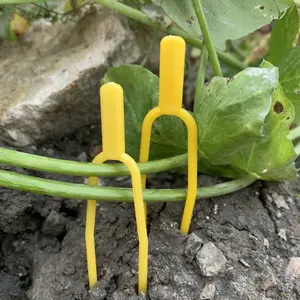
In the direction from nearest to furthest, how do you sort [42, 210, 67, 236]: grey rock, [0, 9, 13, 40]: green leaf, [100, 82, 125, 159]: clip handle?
[100, 82, 125, 159]: clip handle, [42, 210, 67, 236]: grey rock, [0, 9, 13, 40]: green leaf

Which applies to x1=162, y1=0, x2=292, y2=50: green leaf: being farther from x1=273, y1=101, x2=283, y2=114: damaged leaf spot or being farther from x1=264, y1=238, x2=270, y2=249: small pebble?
x1=264, y1=238, x2=270, y2=249: small pebble

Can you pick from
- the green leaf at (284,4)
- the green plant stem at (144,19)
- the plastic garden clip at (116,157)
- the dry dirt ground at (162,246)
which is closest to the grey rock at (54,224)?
the dry dirt ground at (162,246)

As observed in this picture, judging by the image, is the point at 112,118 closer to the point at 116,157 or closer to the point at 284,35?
the point at 116,157

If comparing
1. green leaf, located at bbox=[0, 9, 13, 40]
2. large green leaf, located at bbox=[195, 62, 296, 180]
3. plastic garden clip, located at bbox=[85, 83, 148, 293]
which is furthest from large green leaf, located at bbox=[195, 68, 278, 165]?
green leaf, located at bbox=[0, 9, 13, 40]

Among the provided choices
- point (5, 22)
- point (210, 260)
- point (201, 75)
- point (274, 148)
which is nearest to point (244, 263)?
point (210, 260)

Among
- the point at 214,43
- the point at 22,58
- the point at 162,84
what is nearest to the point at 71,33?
the point at 22,58

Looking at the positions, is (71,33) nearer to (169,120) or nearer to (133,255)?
(169,120)

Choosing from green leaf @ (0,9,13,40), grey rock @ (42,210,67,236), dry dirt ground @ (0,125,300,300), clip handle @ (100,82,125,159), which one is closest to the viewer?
clip handle @ (100,82,125,159)
